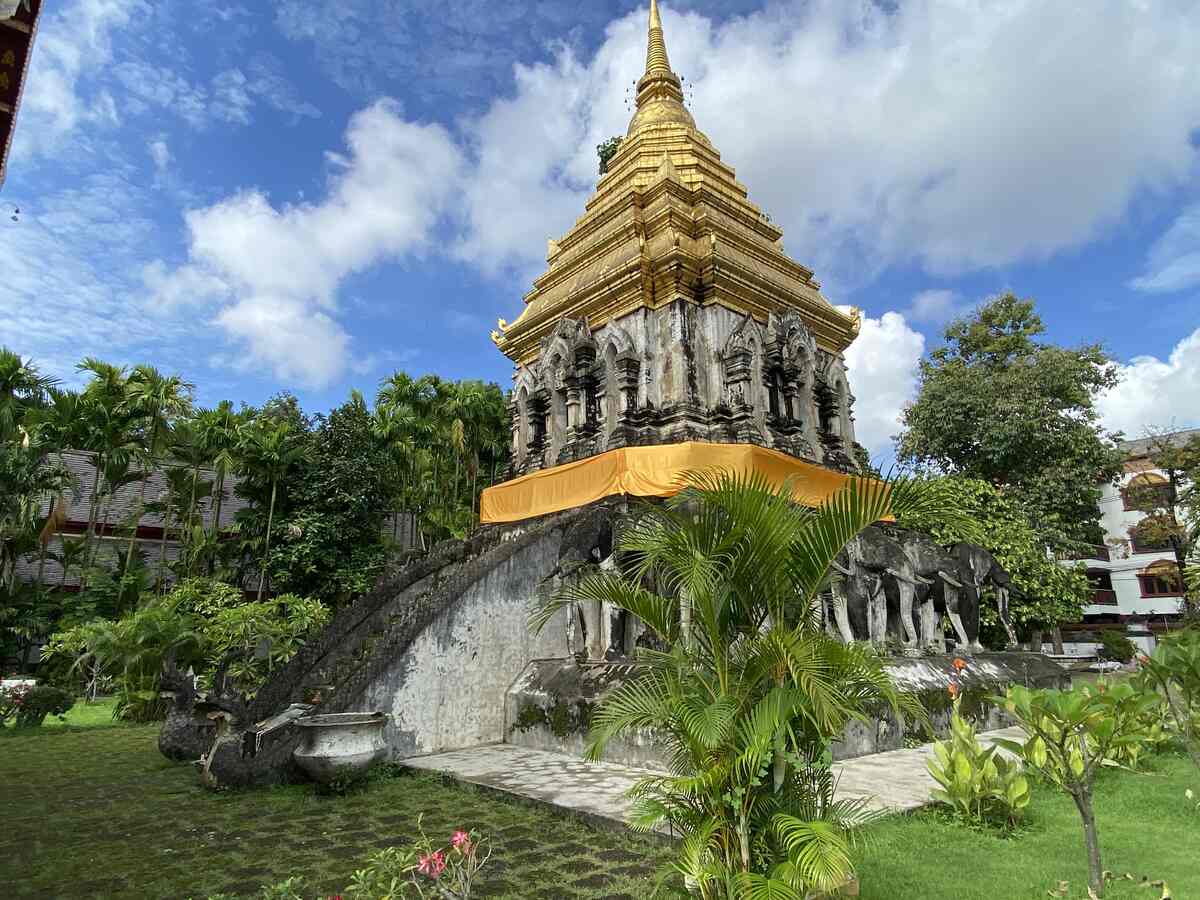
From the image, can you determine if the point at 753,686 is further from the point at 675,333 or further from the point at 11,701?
the point at 11,701

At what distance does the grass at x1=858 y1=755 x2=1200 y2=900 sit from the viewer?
3693mm

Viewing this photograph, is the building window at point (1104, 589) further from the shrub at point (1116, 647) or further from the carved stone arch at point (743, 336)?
the carved stone arch at point (743, 336)

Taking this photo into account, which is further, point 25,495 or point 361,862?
point 25,495

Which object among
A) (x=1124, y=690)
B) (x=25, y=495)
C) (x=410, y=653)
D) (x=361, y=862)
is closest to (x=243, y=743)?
(x=410, y=653)

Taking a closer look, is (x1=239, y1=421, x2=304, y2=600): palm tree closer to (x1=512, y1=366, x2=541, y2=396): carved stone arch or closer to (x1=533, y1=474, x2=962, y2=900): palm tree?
(x1=512, y1=366, x2=541, y2=396): carved stone arch

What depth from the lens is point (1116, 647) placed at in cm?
2383

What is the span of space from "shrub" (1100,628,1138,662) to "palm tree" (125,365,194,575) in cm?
3063

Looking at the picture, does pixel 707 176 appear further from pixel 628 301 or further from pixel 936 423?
pixel 936 423

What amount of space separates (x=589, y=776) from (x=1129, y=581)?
3403 centimetres

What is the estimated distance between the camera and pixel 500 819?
521cm

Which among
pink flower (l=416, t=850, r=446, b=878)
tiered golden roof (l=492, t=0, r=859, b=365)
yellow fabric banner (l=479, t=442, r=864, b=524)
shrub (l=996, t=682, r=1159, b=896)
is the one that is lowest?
pink flower (l=416, t=850, r=446, b=878)

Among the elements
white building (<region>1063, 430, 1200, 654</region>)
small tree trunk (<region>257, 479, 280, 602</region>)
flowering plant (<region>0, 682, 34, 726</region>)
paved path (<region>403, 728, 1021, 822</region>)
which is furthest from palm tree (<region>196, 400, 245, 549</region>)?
white building (<region>1063, 430, 1200, 654</region>)

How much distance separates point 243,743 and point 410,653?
1789 millimetres

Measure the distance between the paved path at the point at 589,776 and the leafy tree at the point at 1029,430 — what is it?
48.2 feet
